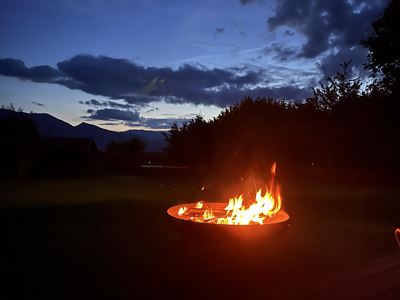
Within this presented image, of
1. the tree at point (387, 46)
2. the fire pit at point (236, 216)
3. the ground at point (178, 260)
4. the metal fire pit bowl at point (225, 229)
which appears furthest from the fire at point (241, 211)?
the tree at point (387, 46)

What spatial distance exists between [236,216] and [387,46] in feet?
58.1

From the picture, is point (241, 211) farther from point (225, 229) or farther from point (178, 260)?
point (178, 260)

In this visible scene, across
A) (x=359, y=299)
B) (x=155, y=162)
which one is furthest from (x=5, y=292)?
(x=155, y=162)

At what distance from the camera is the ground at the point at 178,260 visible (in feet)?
16.0

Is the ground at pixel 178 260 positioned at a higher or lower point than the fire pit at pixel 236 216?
lower

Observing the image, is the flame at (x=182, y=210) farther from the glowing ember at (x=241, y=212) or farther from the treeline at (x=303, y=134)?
the treeline at (x=303, y=134)

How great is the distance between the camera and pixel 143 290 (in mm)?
4875

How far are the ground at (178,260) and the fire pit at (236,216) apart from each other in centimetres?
20

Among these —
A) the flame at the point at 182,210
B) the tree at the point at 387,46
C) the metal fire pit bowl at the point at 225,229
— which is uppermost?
the tree at the point at 387,46

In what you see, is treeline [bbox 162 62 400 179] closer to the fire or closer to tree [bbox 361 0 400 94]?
tree [bbox 361 0 400 94]

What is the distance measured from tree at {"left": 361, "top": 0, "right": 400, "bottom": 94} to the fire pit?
16503 millimetres

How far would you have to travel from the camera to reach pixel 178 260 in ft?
20.6

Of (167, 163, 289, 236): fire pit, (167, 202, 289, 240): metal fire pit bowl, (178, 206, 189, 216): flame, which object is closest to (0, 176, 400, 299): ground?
(167, 202, 289, 240): metal fire pit bowl

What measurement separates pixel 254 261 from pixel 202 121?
99.8ft
